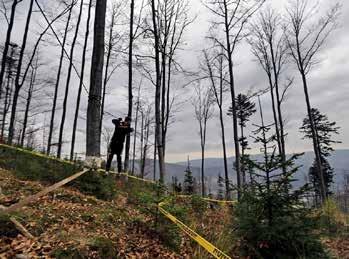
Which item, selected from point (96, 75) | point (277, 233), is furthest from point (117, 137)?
point (277, 233)

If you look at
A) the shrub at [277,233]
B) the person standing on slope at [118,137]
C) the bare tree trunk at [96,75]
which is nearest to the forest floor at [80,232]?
the shrub at [277,233]

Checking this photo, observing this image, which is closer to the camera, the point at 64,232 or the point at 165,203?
the point at 64,232

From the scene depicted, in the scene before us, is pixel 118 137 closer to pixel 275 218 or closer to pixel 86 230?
pixel 86 230

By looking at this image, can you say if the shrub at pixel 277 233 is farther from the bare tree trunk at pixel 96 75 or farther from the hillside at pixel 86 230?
the bare tree trunk at pixel 96 75

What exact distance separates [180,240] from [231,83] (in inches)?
534

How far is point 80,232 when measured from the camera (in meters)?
4.42

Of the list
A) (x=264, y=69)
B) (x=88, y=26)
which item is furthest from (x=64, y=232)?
(x=264, y=69)

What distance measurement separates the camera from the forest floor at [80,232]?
3811 millimetres

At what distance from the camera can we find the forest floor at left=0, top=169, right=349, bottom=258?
381cm

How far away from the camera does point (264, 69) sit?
2619 centimetres

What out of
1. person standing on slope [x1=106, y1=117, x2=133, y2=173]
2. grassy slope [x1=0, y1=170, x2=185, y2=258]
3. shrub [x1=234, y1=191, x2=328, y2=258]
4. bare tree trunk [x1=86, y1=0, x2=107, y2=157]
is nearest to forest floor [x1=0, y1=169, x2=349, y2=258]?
grassy slope [x1=0, y1=170, x2=185, y2=258]

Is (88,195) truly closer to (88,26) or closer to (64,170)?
(64,170)

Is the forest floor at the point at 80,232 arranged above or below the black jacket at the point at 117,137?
below

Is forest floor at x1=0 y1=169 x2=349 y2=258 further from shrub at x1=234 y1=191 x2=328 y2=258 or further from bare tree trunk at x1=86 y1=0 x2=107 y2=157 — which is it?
bare tree trunk at x1=86 y1=0 x2=107 y2=157
